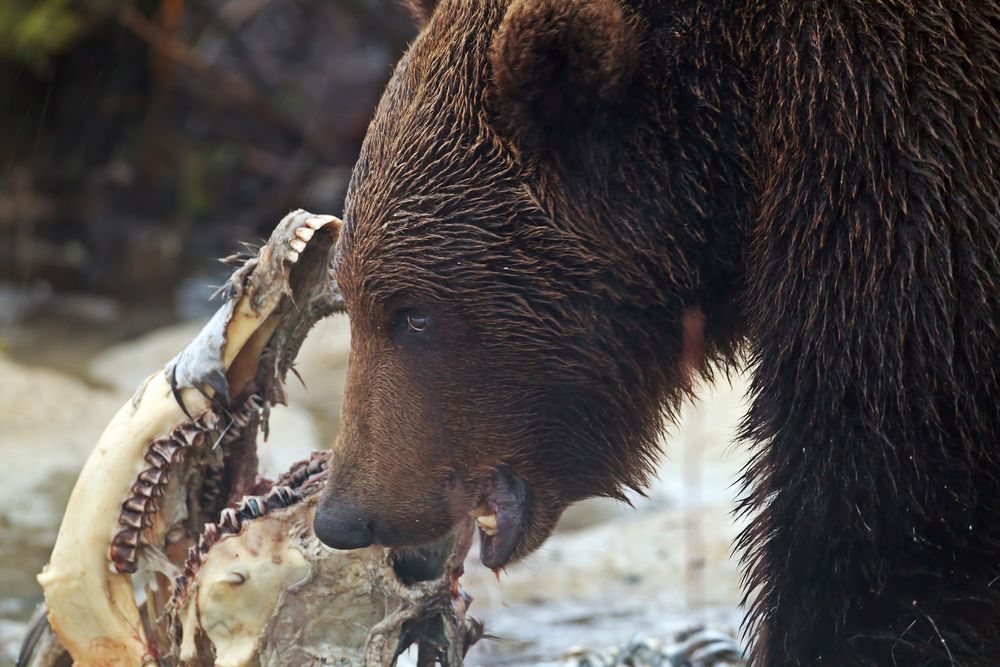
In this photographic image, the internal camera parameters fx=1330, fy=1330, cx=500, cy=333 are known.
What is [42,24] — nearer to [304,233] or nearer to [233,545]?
[304,233]

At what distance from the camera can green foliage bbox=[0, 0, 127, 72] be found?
412 inches

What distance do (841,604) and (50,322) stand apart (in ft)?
31.5

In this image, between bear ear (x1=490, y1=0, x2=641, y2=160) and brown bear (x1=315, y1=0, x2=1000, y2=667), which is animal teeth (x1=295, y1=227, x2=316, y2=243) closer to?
brown bear (x1=315, y1=0, x2=1000, y2=667)

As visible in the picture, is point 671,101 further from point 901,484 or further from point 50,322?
point 50,322

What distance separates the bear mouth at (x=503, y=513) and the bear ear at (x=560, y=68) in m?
0.91

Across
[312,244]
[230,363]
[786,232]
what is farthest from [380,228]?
[786,232]

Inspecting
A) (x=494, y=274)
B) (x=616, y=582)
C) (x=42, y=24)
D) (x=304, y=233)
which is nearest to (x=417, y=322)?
(x=494, y=274)

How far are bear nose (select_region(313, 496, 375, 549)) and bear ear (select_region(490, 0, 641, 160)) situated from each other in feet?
3.26

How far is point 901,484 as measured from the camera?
2818mm

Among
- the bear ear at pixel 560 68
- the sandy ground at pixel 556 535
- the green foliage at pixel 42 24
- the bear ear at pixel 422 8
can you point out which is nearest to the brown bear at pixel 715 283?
Answer: the bear ear at pixel 560 68

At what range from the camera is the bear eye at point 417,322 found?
10.9 feet

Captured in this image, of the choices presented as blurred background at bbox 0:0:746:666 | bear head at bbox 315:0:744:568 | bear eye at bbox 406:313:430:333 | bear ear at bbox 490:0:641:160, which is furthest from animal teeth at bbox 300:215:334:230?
blurred background at bbox 0:0:746:666

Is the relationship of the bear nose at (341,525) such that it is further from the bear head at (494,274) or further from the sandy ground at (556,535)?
the sandy ground at (556,535)

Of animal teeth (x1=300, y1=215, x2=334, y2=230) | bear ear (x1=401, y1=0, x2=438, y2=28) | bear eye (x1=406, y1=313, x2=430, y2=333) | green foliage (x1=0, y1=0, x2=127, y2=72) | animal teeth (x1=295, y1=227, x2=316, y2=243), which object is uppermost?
green foliage (x1=0, y1=0, x2=127, y2=72)
